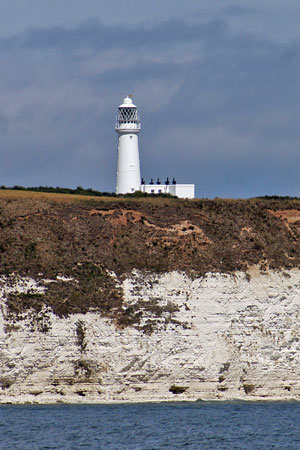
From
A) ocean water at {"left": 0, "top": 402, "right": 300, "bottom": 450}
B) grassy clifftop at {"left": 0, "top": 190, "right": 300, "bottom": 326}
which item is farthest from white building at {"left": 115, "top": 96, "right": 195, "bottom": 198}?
ocean water at {"left": 0, "top": 402, "right": 300, "bottom": 450}

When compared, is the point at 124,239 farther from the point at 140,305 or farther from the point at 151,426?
the point at 151,426

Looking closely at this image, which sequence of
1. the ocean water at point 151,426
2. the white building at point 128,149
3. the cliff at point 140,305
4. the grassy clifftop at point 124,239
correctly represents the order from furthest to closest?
1. the white building at point 128,149
2. the grassy clifftop at point 124,239
3. the cliff at point 140,305
4. the ocean water at point 151,426

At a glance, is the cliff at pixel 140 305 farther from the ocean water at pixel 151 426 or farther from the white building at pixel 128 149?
the white building at pixel 128 149

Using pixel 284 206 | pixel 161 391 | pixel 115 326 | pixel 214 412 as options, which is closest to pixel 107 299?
pixel 115 326

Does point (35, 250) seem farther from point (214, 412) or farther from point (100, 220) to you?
point (214, 412)

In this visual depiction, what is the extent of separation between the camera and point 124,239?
2525 inches

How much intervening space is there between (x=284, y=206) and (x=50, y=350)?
1759cm

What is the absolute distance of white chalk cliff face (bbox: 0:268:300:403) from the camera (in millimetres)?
58688

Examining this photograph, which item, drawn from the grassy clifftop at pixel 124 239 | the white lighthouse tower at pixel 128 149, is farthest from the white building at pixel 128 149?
the grassy clifftop at pixel 124 239

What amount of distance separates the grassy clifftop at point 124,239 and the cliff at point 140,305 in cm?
8

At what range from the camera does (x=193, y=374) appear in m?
60.2

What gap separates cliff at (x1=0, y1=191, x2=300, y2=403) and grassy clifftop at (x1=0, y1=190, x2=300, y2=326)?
79 mm

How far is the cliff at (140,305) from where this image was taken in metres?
59.1

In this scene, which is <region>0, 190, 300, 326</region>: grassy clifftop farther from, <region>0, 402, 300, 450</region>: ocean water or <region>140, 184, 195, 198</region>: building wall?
<region>140, 184, 195, 198</region>: building wall
